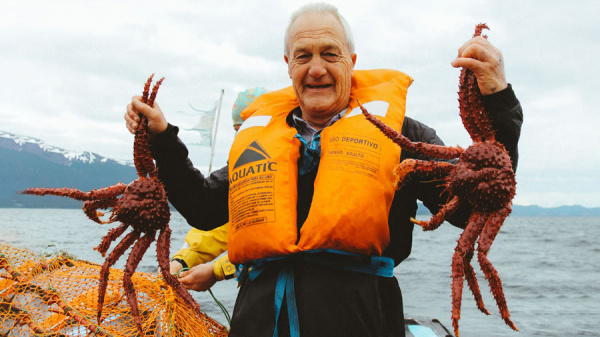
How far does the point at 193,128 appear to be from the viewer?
9.42 m

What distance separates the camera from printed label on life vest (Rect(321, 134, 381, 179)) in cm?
250

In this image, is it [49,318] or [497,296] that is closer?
[497,296]

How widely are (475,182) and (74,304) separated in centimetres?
254

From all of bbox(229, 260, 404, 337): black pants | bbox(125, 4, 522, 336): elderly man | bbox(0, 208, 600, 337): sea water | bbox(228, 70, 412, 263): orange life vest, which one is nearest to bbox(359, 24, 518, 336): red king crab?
bbox(125, 4, 522, 336): elderly man

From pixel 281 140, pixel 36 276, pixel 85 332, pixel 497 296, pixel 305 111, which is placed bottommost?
pixel 85 332

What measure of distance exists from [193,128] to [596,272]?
70.8 feet

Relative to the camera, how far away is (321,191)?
249 centimetres

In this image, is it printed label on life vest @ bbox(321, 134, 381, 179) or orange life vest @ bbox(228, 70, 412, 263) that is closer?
orange life vest @ bbox(228, 70, 412, 263)

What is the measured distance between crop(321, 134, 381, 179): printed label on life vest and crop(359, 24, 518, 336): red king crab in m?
0.53

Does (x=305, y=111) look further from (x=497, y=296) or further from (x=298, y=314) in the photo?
(x=497, y=296)

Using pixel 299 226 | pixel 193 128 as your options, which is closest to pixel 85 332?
pixel 299 226

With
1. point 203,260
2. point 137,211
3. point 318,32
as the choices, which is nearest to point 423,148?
point 318,32

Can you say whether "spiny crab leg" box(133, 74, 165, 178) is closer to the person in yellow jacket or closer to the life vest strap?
the life vest strap

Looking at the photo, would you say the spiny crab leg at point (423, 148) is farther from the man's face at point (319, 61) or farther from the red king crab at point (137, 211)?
the red king crab at point (137, 211)
